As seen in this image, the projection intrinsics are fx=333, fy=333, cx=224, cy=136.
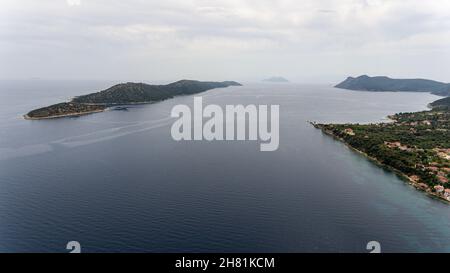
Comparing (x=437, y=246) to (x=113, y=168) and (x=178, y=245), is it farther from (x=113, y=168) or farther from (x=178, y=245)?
(x=113, y=168)

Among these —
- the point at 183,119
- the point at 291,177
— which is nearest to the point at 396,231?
the point at 291,177

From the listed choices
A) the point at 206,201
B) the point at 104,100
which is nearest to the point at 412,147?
the point at 206,201

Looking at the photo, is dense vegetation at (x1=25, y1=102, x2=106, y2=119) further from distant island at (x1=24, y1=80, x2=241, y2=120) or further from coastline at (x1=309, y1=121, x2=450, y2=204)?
coastline at (x1=309, y1=121, x2=450, y2=204)

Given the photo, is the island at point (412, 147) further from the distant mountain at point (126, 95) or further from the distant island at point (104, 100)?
the distant mountain at point (126, 95)

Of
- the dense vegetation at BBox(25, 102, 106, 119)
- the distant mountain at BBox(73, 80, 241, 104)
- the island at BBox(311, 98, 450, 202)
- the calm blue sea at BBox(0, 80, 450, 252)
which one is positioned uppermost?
the distant mountain at BBox(73, 80, 241, 104)

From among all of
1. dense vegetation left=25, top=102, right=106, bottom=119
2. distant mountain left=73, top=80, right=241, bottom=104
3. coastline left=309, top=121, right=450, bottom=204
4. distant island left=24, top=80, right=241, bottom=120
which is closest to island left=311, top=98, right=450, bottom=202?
coastline left=309, top=121, right=450, bottom=204

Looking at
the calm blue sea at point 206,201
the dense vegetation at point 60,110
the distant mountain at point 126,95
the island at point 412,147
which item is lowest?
the calm blue sea at point 206,201

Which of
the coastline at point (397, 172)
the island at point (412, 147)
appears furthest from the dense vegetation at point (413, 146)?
the coastline at point (397, 172)

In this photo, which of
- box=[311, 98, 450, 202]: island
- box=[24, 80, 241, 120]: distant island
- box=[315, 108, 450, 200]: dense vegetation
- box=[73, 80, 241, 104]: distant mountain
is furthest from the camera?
box=[73, 80, 241, 104]: distant mountain
